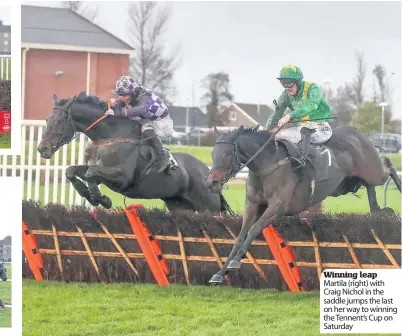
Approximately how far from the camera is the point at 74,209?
7.86 m

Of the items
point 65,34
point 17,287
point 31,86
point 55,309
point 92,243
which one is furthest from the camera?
point 65,34

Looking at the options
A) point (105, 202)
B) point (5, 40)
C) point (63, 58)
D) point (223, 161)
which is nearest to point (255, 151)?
point (223, 161)

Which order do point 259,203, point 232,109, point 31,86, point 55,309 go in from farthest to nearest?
point 232,109 < point 31,86 < point 259,203 < point 55,309

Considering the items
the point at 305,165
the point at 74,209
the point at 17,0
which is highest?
the point at 17,0

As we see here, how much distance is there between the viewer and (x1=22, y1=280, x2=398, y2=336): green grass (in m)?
5.88

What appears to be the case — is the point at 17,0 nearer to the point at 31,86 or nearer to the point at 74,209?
the point at 74,209

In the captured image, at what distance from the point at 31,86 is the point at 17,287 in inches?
327

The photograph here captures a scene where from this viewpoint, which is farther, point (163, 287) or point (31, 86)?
point (31, 86)

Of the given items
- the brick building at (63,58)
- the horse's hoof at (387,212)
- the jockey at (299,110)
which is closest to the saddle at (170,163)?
the jockey at (299,110)

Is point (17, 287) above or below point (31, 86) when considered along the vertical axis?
below

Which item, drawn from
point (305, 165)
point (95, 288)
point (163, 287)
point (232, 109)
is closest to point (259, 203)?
point (305, 165)

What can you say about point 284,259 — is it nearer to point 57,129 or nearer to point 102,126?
point 102,126

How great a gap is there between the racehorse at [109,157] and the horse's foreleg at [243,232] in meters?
1.32

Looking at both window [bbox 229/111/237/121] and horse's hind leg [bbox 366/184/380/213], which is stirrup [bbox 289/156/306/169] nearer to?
horse's hind leg [bbox 366/184/380/213]
